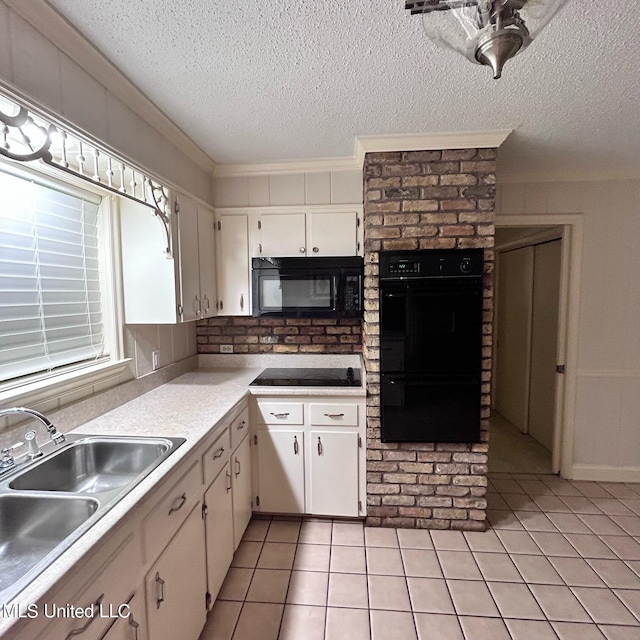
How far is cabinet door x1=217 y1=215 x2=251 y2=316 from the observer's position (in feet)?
8.79

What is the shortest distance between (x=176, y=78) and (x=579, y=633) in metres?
2.97

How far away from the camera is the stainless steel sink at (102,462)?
144 cm

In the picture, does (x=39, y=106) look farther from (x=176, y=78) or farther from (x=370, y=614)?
(x=370, y=614)

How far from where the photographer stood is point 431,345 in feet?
7.14

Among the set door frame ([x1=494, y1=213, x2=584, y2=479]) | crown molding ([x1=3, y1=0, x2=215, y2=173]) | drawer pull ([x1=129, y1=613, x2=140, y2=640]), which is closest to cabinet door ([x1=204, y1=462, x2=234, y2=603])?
drawer pull ([x1=129, y1=613, x2=140, y2=640])

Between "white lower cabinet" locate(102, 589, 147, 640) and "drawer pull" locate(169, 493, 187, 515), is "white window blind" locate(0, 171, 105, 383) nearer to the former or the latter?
"drawer pull" locate(169, 493, 187, 515)

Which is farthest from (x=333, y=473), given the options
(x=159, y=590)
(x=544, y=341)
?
(x=544, y=341)

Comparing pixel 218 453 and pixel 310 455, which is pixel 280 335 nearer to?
pixel 310 455

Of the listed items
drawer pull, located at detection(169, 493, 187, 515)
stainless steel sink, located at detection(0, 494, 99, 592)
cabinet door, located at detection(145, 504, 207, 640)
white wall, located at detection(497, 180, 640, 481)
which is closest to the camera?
stainless steel sink, located at detection(0, 494, 99, 592)

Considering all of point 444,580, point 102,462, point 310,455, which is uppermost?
point 102,462

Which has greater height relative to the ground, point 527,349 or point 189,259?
point 189,259

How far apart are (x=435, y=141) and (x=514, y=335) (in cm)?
275

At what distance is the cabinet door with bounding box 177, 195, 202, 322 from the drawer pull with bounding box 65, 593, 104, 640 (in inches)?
56.8

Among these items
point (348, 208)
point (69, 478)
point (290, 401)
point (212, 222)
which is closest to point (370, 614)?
point (290, 401)
